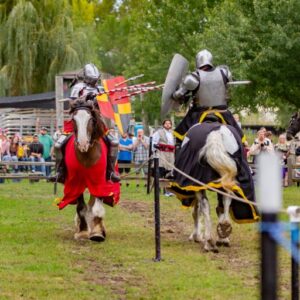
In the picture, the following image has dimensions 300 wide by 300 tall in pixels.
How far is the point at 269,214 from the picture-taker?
3416 mm

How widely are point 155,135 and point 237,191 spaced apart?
34.0 feet

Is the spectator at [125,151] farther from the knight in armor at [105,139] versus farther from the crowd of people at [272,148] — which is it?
the knight in armor at [105,139]

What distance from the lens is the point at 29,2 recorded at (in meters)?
41.6

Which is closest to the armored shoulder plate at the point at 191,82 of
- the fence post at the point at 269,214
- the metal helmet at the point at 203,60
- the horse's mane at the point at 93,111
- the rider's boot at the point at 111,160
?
the metal helmet at the point at 203,60

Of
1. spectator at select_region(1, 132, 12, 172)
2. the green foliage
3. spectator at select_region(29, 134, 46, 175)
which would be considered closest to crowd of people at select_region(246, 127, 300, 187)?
the green foliage

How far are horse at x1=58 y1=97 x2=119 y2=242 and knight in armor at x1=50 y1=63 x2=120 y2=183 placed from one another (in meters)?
0.12

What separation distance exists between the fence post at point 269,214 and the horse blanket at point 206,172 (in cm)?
746

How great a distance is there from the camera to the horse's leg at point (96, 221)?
39.6 ft

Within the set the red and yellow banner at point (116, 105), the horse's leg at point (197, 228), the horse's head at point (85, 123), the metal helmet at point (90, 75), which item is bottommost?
the horse's leg at point (197, 228)

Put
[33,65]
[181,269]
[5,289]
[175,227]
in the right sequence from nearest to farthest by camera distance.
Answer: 1. [5,289]
2. [181,269]
3. [175,227]
4. [33,65]

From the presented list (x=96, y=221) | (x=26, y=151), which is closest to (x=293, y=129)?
(x=96, y=221)

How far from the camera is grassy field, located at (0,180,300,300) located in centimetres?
836

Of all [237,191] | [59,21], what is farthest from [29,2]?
[237,191]

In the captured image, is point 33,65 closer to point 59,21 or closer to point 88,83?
point 59,21
